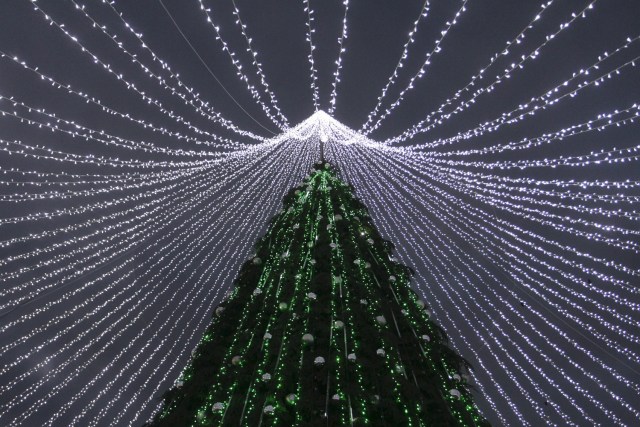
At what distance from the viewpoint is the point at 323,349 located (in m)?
4.27

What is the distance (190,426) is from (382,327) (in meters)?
1.89

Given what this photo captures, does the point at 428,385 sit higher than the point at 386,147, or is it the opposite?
the point at 386,147

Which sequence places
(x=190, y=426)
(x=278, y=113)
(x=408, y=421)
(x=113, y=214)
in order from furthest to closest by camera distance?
1. (x=113, y=214)
2. (x=278, y=113)
3. (x=190, y=426)
4. (x=408, y=421)

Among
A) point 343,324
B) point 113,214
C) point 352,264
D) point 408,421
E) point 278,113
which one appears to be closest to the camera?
point 408,421

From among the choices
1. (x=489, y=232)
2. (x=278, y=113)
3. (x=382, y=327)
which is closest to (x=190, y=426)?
(x=382, y=327)

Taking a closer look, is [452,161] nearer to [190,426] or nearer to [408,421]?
[408,421]

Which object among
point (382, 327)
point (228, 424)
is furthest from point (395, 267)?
point (228, 424)

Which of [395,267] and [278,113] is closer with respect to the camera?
[395,267]

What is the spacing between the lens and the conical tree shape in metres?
3.87

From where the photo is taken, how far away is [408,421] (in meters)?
3.76

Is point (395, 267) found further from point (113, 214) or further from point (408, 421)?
point (113, 214)

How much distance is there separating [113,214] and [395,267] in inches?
189

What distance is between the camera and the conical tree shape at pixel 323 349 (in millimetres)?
3873

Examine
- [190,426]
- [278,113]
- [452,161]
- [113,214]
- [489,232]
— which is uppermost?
[278,113]
